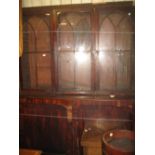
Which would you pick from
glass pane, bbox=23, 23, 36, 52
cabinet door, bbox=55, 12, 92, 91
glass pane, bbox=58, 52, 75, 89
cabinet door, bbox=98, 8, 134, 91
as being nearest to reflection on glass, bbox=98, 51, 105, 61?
cabinet door, bbox=98, 8, 134, 91

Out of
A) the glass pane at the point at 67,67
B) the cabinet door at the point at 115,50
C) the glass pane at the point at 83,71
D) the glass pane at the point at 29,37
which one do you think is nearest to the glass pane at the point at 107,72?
the cabinet door at the point at 115,50

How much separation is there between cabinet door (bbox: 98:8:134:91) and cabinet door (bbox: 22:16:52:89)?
583mm

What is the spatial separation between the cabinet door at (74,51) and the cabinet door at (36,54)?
131mm

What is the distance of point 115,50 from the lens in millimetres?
2080

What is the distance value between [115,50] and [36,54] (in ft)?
2.87

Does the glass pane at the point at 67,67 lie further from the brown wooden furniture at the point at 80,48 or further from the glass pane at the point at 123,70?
the glass pane at the point at 123,70

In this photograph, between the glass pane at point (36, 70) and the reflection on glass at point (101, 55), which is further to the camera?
the glass pane at point (36, 70)

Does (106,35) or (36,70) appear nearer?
(106,35)

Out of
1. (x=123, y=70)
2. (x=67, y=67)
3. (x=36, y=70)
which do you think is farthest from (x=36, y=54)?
(x=123, y=70)

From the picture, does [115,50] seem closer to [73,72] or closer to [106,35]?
[106,35]

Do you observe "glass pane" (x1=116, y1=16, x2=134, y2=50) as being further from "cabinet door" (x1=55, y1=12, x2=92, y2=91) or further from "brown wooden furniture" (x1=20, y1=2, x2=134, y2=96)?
"cabinet door" (x1=55, y1=12, x2=92, y2=91)

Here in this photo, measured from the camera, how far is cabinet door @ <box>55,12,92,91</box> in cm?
210

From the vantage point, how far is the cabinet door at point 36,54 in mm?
2174
